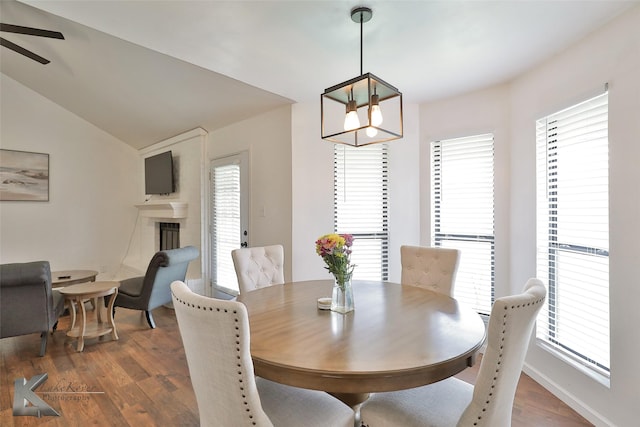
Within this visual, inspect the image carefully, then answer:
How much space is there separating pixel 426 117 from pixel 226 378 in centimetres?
311

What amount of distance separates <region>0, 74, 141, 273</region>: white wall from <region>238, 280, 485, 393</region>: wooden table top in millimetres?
5014

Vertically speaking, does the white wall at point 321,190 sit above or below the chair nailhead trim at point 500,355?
above

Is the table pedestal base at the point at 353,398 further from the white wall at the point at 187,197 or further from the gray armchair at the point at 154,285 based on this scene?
the white wall at the point at 187,197

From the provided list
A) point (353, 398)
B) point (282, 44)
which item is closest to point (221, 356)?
point (353, 398)

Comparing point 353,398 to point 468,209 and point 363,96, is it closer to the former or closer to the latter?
point 363,96

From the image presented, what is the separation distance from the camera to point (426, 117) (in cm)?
332

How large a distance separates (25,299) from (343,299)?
289 centimetres

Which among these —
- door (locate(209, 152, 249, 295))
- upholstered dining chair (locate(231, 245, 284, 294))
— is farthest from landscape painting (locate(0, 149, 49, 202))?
upholstered dining chair (locate(231, 245, 284, 294))

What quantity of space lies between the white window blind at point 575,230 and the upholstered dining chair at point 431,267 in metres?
0.78

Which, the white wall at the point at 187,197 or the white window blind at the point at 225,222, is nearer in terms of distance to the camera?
the white window blind at the point at 225,222

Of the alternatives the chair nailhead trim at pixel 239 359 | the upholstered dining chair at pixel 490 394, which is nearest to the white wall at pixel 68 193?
the chair nailhead trim at pixel 239 359

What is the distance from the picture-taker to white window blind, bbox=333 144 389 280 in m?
3.39

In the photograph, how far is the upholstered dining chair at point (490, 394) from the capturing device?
1056 mm

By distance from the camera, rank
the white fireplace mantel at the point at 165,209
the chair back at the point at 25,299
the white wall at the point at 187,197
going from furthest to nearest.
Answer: the white fireplace mantel at the point at 165,209 → the white wall at the point at 187,197 → the chair back at the point at 25,299
